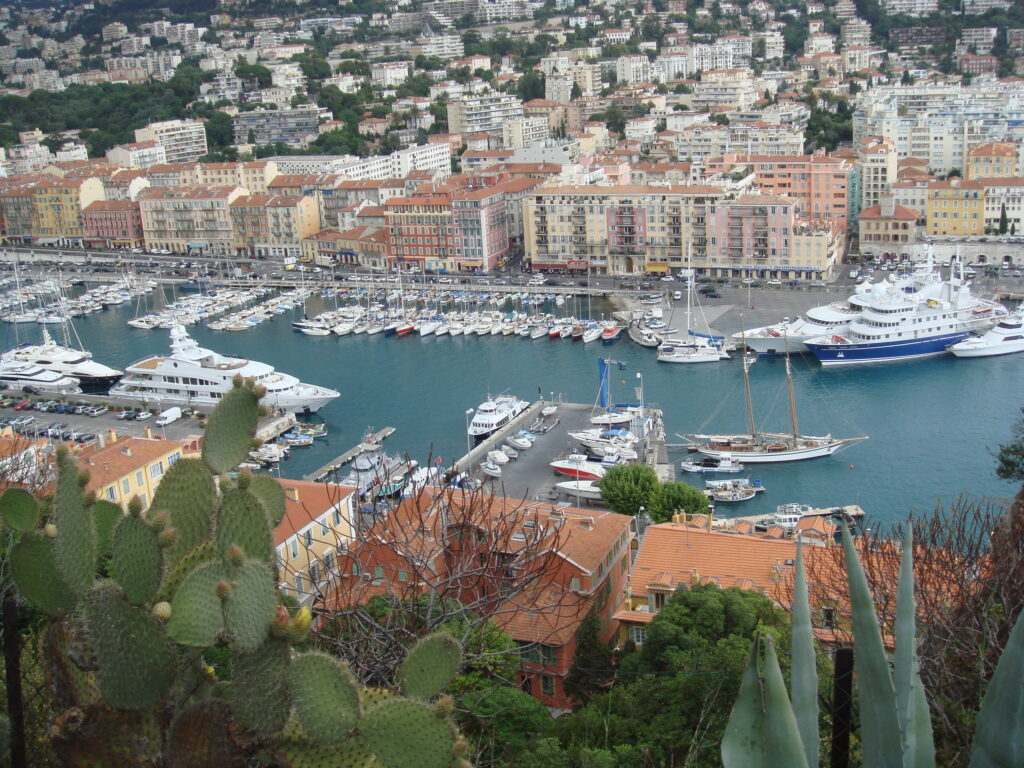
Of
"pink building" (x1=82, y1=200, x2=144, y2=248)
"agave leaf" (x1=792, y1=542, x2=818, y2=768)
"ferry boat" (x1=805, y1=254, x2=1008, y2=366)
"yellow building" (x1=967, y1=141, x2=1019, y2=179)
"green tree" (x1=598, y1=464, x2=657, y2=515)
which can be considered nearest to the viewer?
"agave leaf" (x1=792, y1=542, x2=818, y2=768)

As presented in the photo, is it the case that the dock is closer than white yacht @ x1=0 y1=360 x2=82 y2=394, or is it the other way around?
the dock

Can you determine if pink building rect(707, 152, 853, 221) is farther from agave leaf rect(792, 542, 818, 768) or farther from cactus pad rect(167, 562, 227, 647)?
cactus pad rect(167, 562, 227, 647)

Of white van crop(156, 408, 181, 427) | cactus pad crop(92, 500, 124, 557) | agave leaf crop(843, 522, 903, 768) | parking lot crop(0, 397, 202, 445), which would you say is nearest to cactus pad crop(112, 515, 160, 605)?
cactus pad crop(92, 500, 124, 557)

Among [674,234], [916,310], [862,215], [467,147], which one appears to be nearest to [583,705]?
[916,310]

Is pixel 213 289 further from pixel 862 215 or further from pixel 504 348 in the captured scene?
pixel 862 215

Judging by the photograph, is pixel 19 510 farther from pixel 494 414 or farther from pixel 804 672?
pixel 494 414

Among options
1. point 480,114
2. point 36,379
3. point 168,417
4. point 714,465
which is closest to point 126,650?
point 714,465

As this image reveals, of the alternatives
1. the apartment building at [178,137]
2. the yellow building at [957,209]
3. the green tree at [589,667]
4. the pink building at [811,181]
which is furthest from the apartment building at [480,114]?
the green tree at [589,667]
